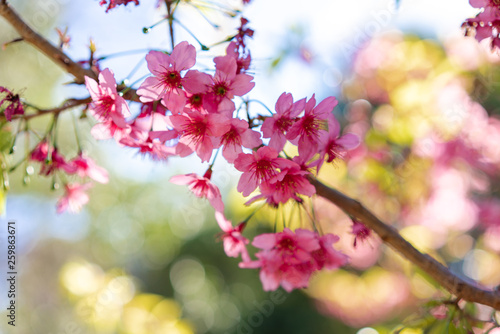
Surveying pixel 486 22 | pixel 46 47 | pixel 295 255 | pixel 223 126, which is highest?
pixel 486 22

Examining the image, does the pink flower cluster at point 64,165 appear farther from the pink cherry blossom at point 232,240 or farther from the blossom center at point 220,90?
the blossom center at point 220,90

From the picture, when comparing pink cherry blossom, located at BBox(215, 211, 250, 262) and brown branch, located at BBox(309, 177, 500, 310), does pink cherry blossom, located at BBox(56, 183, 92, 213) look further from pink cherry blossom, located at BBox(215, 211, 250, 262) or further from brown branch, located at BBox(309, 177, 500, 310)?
brown branch, located at BBox(309, 177, 500, 310)

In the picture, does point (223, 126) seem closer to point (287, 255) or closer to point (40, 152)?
point (287, 255)

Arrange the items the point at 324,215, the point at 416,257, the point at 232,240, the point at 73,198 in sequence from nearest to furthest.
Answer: the point at 416,257, the point at 232,240, the point at 73,198, the point at 324,215

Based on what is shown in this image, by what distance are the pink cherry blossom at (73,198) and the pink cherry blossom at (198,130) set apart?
456 millimetres

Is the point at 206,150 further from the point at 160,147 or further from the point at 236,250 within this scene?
the point at 236,250

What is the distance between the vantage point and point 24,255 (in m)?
4.03

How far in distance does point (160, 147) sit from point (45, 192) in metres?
3.31

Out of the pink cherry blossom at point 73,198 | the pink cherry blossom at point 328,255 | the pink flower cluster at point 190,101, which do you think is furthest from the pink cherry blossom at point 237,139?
the pink cherry blossom at point 73,198

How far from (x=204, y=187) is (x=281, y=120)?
184 millimetres

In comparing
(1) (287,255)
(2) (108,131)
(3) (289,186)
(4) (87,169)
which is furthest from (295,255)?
(4) (87,169)

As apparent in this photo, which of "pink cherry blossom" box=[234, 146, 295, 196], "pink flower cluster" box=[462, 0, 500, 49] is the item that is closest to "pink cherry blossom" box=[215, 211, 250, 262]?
"pink cherry blossom" box=[234, 146, 295, 196]

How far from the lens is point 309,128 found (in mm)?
665

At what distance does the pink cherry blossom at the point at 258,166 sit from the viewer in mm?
630
